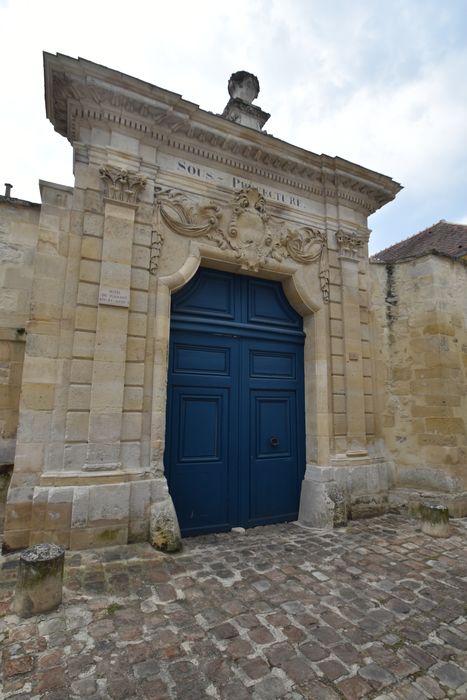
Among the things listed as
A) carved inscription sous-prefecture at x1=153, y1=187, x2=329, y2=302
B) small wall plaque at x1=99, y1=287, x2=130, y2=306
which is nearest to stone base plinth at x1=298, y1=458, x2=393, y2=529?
carved inscription sous-prefecture at x1=153, y1=187, x2=329, y2=302

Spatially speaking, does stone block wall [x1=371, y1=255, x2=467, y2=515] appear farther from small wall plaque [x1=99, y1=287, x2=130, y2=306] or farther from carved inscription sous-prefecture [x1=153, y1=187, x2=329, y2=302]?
small wall plaque [x1=99, y1=287, x2=130, y2=306]

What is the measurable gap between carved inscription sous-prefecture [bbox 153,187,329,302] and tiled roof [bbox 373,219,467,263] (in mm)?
4433

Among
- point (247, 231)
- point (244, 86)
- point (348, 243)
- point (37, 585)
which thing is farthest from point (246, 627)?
point (244, 86)

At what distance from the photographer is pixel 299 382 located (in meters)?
4.79

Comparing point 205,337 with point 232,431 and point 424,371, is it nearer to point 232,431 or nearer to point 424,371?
point 232,431

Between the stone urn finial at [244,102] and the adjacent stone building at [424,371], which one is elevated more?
the stone urn finial at [244,102]

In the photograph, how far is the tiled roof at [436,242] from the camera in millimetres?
8617

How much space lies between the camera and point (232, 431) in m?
4.22

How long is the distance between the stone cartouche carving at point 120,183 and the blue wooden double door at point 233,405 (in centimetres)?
111

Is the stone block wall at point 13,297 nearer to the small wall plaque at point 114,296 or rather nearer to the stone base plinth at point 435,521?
the small wall plaque at point 114,296

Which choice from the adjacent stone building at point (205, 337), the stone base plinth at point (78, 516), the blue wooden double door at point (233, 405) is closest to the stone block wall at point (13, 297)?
the adjacent stone building at point (205, 337)

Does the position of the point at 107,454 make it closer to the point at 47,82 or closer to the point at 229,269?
the point at 229,269

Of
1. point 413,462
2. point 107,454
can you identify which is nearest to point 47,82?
point 107,454

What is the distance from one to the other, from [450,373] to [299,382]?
200cm
